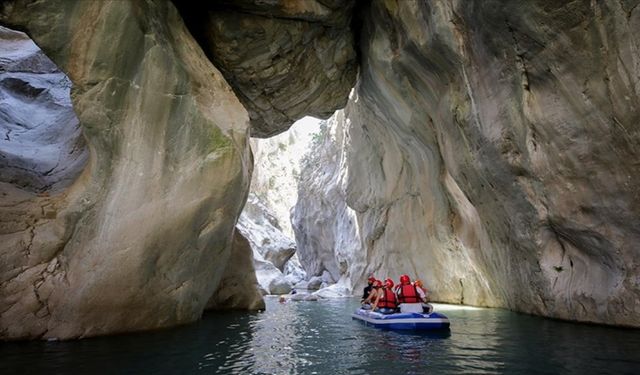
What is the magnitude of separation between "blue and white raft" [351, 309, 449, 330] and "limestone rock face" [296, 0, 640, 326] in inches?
144

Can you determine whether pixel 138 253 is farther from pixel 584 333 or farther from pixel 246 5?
pixel 584 333

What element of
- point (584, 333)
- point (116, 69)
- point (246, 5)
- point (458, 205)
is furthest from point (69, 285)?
point (458, 205)

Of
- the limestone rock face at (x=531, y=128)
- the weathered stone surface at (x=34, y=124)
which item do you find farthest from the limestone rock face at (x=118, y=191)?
the limestone rock face at (x=531, y=128)

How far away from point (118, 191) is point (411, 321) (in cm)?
751

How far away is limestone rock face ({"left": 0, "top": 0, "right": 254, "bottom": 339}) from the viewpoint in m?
9.55

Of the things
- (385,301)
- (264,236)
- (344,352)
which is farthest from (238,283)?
(264,236)

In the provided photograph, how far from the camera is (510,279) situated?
1469 centimetres

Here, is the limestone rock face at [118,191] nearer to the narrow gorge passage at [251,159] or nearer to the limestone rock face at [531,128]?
the narrow gorge passage at [251,159]

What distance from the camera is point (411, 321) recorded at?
11148mm

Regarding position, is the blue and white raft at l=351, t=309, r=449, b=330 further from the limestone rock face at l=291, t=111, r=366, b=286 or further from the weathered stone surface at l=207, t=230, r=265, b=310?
the limestone rock face at l=291, t=111, r=366, b=286

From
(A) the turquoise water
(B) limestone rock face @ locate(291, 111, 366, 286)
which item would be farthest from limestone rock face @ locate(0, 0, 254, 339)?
(B) limestone rock face @ locate(291, 111, 366, 286)

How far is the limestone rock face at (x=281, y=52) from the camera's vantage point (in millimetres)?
13789

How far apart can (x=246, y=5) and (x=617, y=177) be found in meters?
10.5

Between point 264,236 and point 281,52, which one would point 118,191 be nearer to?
point 281,52
